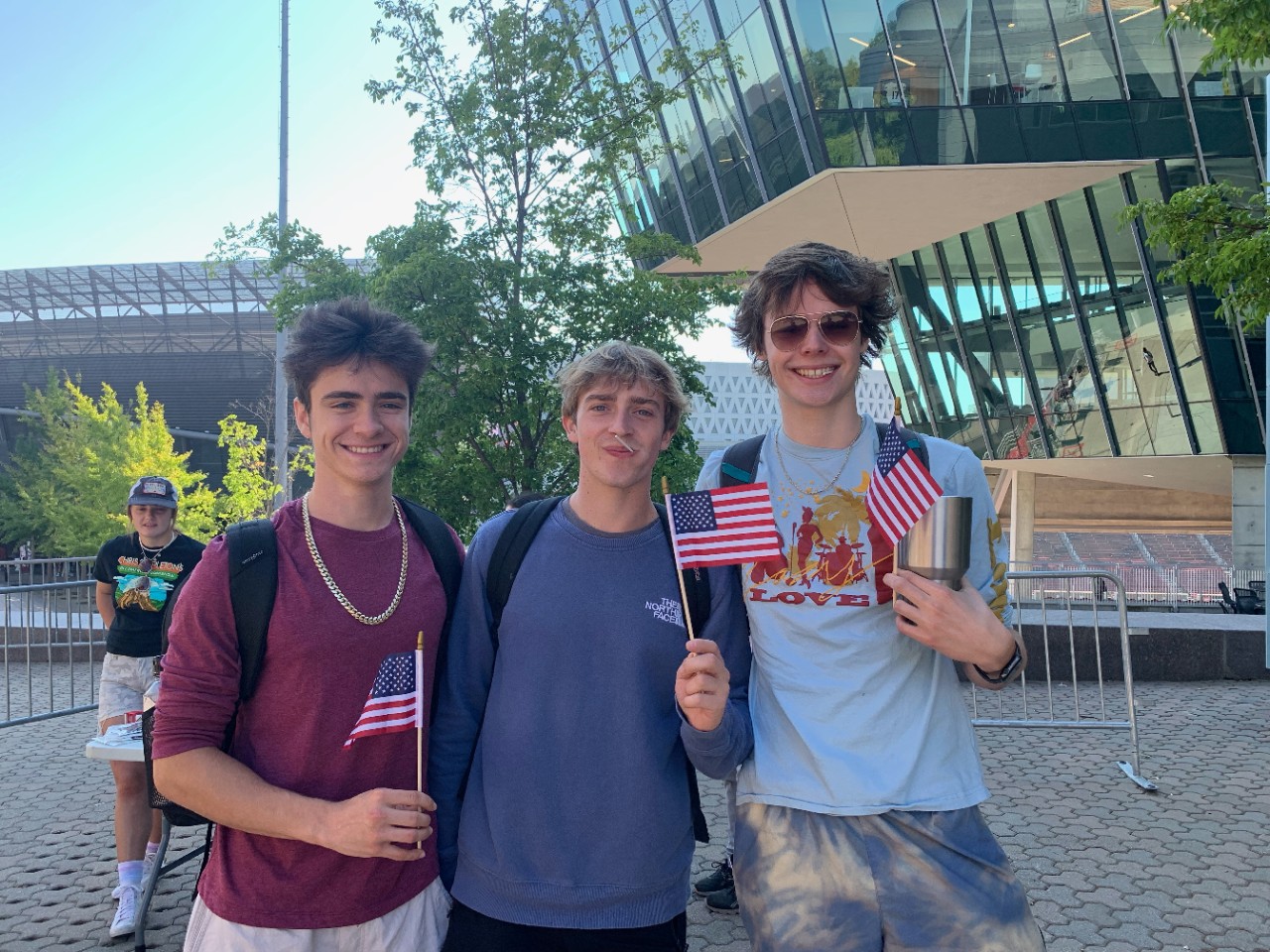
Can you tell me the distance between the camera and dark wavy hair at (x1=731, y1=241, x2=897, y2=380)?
2578 mm

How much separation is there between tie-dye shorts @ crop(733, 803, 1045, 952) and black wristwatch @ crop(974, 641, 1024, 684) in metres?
0.30

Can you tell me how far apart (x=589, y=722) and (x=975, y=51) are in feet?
77.2

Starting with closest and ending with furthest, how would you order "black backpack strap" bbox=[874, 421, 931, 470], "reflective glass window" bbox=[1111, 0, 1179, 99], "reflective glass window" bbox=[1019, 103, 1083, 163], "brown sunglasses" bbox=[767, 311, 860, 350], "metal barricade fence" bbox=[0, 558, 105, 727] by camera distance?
"black backpack strap" bbox=[874, 421, 931, 470] → "brown sunglasses" bbox=[767, 311, 860, 350] → "metal barricade fence" bbox=[0, 558, 105, 727] → "reflective glass window" bbox=[1019, 103, 1083, 163] → "reflective glass window" bbox=[1111, 0, 1179, 99]

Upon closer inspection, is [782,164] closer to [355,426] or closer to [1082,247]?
[1082,247]

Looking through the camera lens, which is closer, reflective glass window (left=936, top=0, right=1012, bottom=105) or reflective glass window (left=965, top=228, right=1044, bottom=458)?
reflective glass window (left=936, top=0, right=1012, bottom=105)

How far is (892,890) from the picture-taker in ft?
7.35

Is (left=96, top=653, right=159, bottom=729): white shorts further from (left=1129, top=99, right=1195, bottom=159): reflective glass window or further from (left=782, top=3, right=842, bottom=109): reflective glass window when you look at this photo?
(left=1129, top=99, right=1195, bottom=159): reflective glass window

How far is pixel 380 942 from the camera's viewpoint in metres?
2.38

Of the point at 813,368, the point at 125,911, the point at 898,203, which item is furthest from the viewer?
the point at 898,203

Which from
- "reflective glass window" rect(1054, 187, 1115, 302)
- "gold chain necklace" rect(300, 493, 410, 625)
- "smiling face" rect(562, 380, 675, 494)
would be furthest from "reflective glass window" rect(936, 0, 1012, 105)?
"gold chain necklace" rect(300, 493, 410, 625)

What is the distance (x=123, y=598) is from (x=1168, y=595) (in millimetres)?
23804

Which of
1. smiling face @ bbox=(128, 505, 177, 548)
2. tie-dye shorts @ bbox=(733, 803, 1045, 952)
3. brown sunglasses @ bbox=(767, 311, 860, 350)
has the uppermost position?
smiling face @ bbox=(128, 505, 177, 548)

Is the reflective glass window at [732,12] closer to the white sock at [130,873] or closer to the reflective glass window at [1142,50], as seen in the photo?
the reflective glass window at [1142,50]

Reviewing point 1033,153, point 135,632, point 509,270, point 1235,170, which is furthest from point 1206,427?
point 135,632
